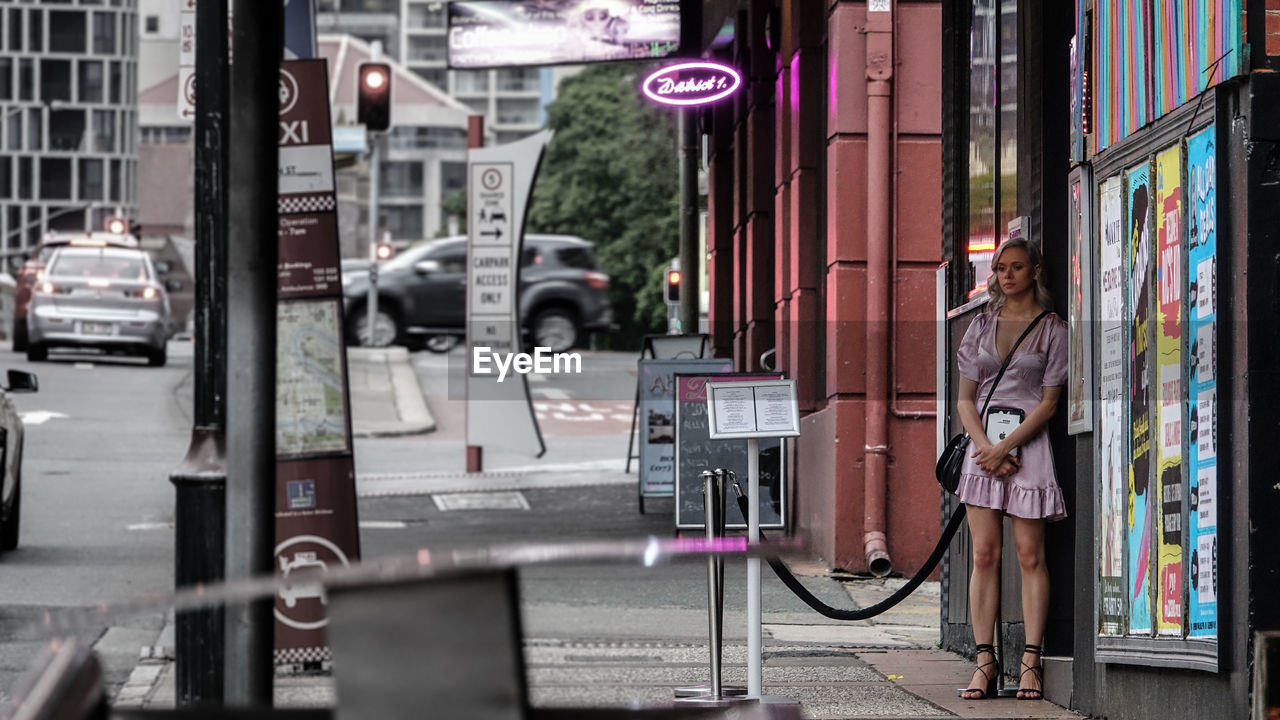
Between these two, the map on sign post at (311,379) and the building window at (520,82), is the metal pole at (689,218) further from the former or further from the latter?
the building window at (520,82)

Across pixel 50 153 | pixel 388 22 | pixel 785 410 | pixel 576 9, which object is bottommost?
Result: pixel 785 410

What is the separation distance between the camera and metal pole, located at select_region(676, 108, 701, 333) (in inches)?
892

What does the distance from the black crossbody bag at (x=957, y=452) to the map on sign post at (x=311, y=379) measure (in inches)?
106

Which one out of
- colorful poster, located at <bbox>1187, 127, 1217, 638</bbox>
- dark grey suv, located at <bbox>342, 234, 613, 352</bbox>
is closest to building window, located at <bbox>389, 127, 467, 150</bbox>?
dark grey suv, located at <bbox>342, 234, 613, 352</bbox>

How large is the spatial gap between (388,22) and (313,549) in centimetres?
12939

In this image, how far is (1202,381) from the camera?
5941mm

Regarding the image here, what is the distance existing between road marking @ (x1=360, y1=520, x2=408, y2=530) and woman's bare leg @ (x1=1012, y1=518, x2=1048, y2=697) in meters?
8.89

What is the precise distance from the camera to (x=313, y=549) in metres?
8.94

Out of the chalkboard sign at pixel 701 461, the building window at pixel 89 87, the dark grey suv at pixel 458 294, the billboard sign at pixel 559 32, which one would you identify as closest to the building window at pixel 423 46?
the building window at pixel 89 87

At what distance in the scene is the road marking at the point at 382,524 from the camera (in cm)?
1591

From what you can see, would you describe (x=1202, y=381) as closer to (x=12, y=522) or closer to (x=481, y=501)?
(x=12, y=522)

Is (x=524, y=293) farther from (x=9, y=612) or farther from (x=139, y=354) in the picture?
(x=9, y=612)

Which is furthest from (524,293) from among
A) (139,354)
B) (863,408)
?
(863,408)

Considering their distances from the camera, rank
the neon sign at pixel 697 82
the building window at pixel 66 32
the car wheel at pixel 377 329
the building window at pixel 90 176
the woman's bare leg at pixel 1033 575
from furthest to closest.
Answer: the building window at pixel 66 32
the building window at pixel 90 176
the car wheel at pixel 377 329
the neon sign at pixel 697 82
the woman's bare leg at pixel 1033 575
